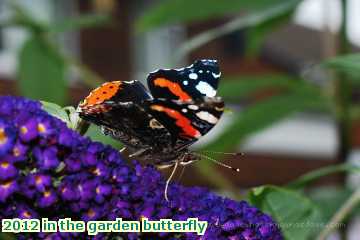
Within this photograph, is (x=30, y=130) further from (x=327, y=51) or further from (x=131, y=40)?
(x=131, y=40)

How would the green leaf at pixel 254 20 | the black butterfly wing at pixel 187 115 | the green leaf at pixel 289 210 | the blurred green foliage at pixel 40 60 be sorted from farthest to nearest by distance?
the blurred green foliage at pixel 40 60 < the green leaf at pixel 254 20 < the green leaf at pixel 289 210 < the black butterfly wing at pixel 187 115

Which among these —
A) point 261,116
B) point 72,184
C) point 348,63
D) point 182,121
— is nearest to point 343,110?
point 261,116

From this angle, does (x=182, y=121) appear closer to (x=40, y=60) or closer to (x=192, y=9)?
(x=192, y=9)

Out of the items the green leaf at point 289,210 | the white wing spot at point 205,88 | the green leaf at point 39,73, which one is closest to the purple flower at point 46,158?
the white wing spot at point 205,88

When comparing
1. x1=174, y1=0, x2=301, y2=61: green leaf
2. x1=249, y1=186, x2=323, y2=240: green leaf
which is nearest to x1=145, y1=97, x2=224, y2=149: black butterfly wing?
x1=249, y1=186, x2=323, y2=240: green leaf

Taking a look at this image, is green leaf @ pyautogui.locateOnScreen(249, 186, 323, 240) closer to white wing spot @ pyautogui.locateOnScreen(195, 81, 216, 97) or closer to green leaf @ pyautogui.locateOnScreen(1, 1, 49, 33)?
white wing spot @ pyautogui.locateOnScreen(195, 81, 216, 97)

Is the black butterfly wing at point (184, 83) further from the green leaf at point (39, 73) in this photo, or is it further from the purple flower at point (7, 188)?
the green leaf at point (39, 73)
